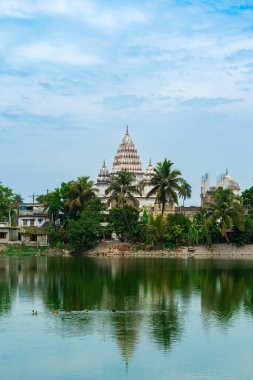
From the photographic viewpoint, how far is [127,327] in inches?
958

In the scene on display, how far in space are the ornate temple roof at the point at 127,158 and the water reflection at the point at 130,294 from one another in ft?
127

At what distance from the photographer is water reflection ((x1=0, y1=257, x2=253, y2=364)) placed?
24328 millimetres

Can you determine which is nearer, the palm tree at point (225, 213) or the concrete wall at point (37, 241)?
the palm tree at point (225, 213)

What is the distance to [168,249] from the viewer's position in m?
66.5

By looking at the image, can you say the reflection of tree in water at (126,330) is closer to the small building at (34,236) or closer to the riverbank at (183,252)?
the riverbank at (183,252)

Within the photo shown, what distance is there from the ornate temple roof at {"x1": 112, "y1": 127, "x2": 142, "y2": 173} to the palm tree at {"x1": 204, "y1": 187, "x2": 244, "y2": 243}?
26.7 meters

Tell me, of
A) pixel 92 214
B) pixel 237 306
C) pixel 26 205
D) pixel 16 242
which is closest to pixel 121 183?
pixel 92 214

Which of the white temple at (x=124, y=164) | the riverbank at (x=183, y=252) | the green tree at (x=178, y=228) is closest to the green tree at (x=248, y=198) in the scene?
the riverbank at (x=183, y=252)

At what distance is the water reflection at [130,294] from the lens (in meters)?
24.3

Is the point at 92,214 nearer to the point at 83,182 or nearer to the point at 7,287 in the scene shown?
the point at 83,182

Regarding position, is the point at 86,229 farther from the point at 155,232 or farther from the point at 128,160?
the point at 128,160

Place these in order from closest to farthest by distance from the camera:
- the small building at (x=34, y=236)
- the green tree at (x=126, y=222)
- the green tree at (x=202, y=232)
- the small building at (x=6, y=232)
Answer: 1. the green tree at (x=202, y=232)
2. the green tree at (x=126, y=222)
3. the small building at (x=34, y=236)
4. the small building at (x=6, y=232)

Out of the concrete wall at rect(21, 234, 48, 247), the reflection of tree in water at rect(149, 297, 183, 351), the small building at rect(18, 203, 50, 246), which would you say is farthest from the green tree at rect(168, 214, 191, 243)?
the reflection of tree in water at rect(149, 297, 183, 351)

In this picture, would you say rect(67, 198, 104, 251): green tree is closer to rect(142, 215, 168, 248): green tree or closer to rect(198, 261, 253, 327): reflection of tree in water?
rect(142, 215, 168, 248): green tree
